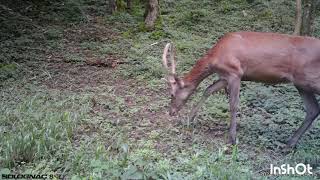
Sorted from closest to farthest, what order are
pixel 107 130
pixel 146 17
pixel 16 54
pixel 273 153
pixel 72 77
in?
1. pixel 273 153
2. pixel 107 130
3. pixel 72 77
4. pixel 16 54
5. pixel 146 17

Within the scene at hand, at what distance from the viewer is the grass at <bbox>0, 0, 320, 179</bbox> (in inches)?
233

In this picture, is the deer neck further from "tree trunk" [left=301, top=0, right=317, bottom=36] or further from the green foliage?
"tree trunk" [left=301, top=0, right=317, bottom=36]

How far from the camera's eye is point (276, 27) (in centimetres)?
1373

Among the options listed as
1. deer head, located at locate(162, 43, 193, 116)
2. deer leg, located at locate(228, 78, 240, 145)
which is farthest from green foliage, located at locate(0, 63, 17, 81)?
deer leg, located at locate(228, 78, 240, 145)

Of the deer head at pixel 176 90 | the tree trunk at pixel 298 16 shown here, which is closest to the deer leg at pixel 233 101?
the deer head at pixel 176 90

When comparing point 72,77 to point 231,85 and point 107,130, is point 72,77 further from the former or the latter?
point 231,85

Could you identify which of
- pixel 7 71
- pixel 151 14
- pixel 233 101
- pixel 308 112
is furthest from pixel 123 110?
pixel 151 14

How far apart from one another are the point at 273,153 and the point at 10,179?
344cm

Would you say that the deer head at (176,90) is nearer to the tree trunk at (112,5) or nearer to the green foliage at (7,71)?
the green foliage at (7,71)

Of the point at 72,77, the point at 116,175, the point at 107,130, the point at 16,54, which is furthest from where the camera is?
the point at 16,54

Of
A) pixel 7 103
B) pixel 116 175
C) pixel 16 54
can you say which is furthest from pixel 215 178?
pixel 16 54

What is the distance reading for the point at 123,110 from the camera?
8.24m

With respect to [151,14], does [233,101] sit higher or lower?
higher

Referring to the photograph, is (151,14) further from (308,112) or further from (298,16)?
(308,112)
